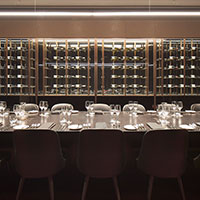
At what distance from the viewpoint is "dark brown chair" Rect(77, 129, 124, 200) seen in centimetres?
185

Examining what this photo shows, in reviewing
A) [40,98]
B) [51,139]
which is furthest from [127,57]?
[51,139]

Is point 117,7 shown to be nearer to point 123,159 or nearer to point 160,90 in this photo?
point 160,90

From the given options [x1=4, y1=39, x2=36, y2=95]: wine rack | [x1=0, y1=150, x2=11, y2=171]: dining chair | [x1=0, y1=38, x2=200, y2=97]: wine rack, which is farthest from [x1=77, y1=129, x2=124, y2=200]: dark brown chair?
[x1=4, y1=39, x2=36, y2=95]: wine rack

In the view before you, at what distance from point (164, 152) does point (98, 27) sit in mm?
4617

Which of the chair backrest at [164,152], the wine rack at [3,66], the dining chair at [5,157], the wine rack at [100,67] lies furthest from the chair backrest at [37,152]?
the wine rack at [3,66]

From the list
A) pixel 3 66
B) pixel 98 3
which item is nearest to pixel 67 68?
pixel 3 66

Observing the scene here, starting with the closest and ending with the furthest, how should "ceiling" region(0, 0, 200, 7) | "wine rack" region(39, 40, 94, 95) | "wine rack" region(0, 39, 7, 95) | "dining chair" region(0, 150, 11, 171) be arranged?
"dining chair" region(0, 150, 11, 171), "ceiling" region(0, 0, 200, 7), "wine rack" region(0, 39, 7, 95), "wine rack" region(39, 40, 94, 95)

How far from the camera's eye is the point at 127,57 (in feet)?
19.3

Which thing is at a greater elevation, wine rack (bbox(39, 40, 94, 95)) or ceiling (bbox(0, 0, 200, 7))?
ceiling (bbox(0, 0, 200, 7))

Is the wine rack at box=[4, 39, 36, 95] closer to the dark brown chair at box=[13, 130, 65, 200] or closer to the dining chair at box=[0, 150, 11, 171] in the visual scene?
the dining chair at box=[0, 150, 11, 171]

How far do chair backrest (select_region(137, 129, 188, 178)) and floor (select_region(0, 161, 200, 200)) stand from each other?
0.51 metres

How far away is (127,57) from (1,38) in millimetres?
3258

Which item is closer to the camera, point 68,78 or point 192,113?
point 192,113

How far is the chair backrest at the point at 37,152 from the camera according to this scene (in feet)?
6.10
